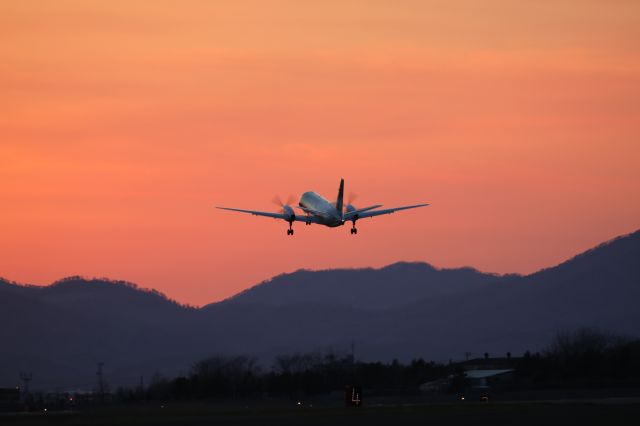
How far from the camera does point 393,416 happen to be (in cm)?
9956

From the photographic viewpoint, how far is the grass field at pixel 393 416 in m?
92.6

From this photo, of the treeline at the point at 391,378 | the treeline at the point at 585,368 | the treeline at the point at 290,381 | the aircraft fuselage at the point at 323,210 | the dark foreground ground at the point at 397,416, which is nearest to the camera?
the dark foreground ground at the point at 397,416

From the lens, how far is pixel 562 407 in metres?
107

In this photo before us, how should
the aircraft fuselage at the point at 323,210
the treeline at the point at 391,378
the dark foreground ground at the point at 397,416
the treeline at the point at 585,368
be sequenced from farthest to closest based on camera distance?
the treeline at the point at 391,378, the treeline at the point at 585,368, the aircraft fuselage at the point at 323,210, the dark foreground ground at the point at 397,416

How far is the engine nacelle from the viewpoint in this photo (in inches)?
5428

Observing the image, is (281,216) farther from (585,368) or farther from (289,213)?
(585,368)

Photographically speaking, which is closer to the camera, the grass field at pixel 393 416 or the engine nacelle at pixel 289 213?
the grass field at pixel 393 416

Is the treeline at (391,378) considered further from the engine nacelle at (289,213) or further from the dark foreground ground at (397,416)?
the dark foreground ground at (397,416)

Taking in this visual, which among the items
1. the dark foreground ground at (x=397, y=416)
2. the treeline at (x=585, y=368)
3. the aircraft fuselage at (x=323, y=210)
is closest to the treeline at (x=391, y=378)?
the treeline at (x=585, y=368)

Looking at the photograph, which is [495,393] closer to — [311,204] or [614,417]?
[311,204]

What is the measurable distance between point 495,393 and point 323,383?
2505 cm

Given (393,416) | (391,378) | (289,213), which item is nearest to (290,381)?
(391,378)

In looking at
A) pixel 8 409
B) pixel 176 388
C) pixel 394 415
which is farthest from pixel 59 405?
pixel 394 415

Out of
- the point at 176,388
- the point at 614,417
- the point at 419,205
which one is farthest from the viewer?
the point at 176,388
